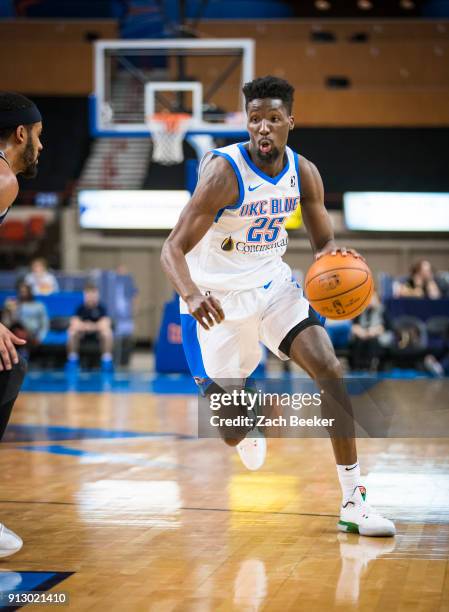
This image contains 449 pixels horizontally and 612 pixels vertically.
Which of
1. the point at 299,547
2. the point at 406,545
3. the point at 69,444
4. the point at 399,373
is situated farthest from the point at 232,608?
the point at 399,373

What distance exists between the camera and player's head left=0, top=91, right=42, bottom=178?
3686 mm

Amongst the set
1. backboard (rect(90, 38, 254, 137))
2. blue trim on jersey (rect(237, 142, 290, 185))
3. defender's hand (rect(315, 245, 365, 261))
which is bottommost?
defender's hand (rect(315, 245, 365, 261))

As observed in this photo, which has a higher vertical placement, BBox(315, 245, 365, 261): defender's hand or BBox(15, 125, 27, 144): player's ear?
BBox(15, 125, 27, 144): player's ear

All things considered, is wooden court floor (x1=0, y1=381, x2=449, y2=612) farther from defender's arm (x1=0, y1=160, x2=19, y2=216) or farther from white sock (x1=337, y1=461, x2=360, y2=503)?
defender's arm (x1=0, y1=160, x2=19, y2=216)

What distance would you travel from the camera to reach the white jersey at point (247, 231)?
14.4ft

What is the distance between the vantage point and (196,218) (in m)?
4.22

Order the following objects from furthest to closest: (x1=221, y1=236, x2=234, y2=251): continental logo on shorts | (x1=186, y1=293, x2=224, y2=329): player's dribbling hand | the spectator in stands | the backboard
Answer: the spectator in stands, the backboard, (x1=221, y1=236, x2=234, y2=251): continental logo on shorts, (x1=186, y1=293, x2=224, y2=329): player's dribbling hand

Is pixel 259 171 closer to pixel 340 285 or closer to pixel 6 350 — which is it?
pixel 340 285

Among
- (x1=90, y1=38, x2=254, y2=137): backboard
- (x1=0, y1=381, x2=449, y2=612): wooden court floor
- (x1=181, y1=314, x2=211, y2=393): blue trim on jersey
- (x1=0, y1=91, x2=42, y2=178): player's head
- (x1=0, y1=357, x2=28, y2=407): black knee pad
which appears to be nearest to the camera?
(x1=0, y1=381, x2=449, y2=612): wooden court floor

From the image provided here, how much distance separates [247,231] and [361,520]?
1411 mm

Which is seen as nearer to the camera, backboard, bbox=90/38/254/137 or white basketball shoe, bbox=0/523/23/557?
white basketball shoe, bbox=0/523/23/557

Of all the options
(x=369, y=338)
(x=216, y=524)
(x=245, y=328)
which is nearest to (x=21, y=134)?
(x=245, y=328)

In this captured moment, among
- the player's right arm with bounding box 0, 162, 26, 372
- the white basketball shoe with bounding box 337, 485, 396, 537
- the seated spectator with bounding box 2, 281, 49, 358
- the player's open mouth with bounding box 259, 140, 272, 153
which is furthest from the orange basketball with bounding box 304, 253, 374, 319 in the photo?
the seated spectator with bounding box 2, 281, 49, 358

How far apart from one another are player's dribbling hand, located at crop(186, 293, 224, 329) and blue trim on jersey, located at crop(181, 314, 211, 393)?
2.62 feet
